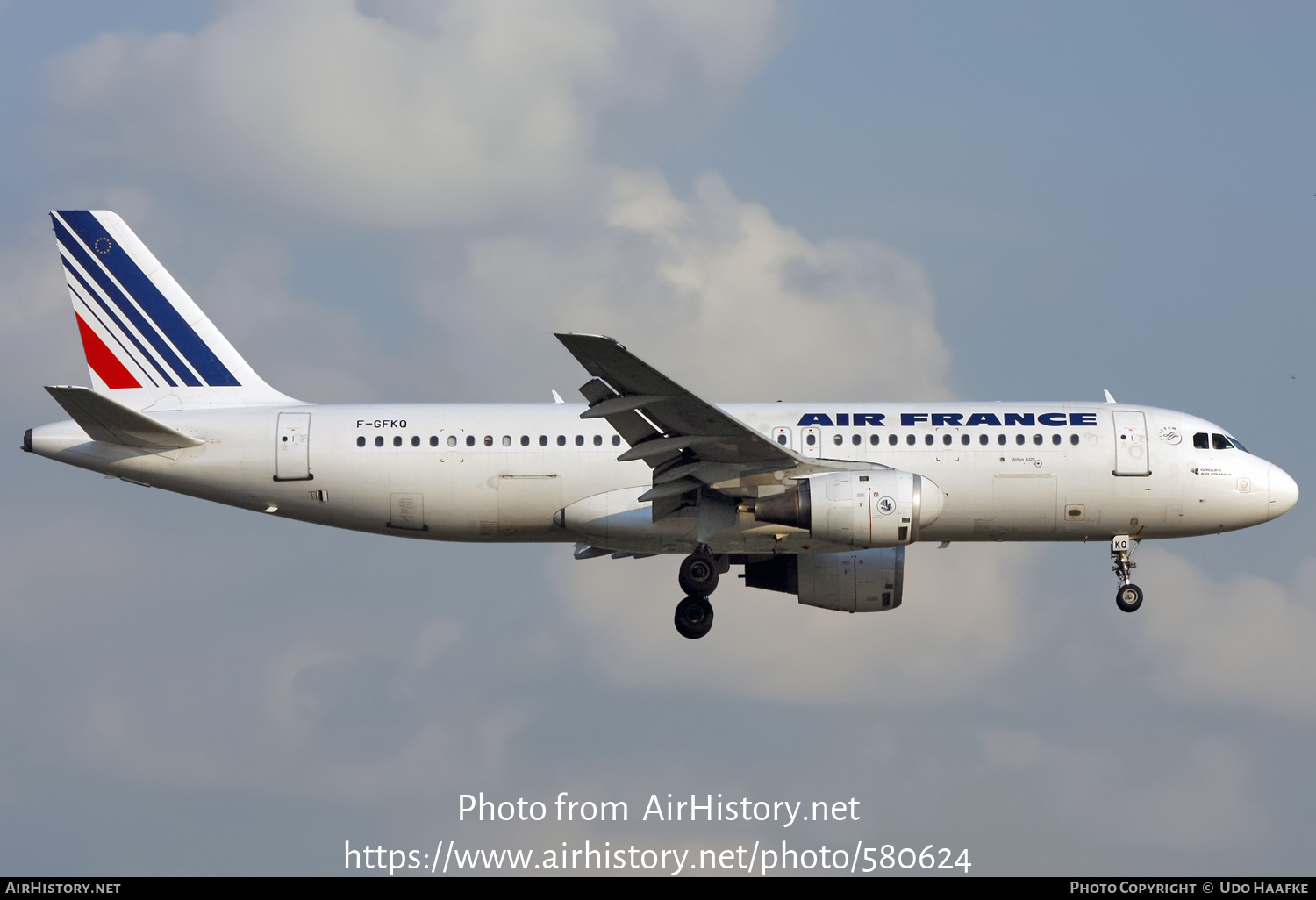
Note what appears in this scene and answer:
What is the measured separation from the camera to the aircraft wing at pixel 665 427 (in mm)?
34781

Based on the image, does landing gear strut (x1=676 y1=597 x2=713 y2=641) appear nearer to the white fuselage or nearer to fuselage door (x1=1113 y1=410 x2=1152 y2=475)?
the white fuselage

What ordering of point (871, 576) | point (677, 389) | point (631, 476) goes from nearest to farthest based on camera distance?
point (677, 389) → point (631, 476) → point (871, 576)

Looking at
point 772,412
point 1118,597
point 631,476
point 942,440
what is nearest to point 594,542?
point 631,476

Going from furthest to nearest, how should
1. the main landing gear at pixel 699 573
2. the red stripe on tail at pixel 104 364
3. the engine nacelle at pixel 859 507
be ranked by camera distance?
the red stripe on tail at pixel 104 364
the main landing gear at pixel 699 573
the engine nacelle at pixel 859 507

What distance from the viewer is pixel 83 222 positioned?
44.4 meters

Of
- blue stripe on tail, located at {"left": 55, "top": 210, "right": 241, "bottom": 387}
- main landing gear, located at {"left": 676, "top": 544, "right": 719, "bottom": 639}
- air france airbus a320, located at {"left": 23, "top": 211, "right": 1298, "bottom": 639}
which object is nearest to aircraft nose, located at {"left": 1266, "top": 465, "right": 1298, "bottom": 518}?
air france airbus a320, located at {"left": 23, "top": 211, "right": 1298, "bottom": 639}

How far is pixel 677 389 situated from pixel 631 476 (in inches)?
189

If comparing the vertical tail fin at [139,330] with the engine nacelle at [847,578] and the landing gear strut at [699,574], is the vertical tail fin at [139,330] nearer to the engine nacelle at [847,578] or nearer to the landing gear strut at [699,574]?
the landing gear strut at [699,574]

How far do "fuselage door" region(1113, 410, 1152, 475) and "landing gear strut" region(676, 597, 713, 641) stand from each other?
10314mm

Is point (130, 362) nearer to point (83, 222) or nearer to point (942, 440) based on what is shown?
point (83, 222)

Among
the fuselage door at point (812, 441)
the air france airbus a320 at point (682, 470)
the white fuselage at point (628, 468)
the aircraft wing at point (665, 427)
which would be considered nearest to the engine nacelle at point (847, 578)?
the air france airbus a320 at point (682, 470)

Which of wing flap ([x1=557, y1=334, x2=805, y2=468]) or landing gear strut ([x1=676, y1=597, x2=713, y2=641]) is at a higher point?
wing flap ([x1=557, y1=334, x2=805, y2=468])

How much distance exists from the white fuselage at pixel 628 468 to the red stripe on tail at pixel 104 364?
2671mm

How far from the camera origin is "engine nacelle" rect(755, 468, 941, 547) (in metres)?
37.7
